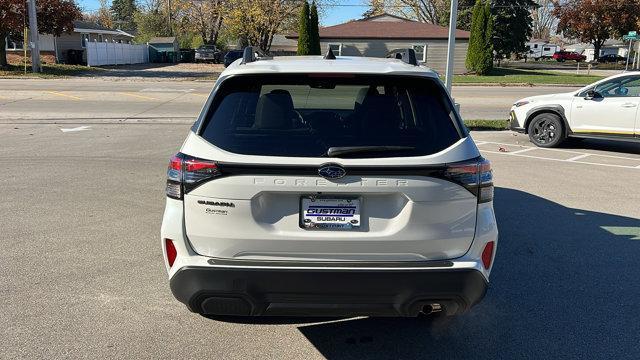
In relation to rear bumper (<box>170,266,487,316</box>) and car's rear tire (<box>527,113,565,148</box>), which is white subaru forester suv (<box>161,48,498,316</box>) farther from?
car's rear tire (<box>527,113,565,148</box>)

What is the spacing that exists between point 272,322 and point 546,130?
9.68m

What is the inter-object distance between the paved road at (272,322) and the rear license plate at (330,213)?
3.26 feet

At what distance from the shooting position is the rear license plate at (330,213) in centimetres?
298

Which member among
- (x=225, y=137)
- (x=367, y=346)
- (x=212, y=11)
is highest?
(x=212, y=11)

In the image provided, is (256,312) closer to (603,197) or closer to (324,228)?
(324,228)

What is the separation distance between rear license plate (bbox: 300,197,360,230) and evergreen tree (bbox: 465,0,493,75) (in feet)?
119

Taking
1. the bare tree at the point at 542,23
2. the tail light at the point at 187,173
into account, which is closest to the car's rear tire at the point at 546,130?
the tail light at the point at 187,173

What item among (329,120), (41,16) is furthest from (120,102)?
(329,120)

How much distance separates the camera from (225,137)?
3.12 m

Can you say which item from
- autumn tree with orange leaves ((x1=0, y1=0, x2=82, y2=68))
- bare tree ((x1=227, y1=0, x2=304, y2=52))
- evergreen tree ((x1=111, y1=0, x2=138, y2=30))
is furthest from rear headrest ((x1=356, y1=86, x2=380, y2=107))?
evergreen tree ((x1=111, y1=0, x2=138, y2=30))

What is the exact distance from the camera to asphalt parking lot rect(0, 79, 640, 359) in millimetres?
3578

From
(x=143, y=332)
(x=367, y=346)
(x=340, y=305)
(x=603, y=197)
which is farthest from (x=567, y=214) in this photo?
(x=143, y=332)

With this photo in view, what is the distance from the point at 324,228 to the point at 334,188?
0.78ft

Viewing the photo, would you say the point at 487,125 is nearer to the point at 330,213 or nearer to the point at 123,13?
the point at 330,213
